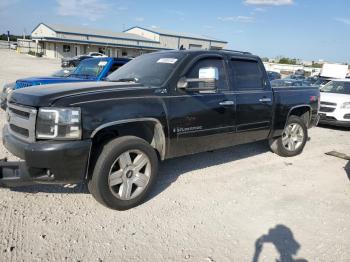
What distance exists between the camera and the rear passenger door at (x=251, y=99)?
17.8ft

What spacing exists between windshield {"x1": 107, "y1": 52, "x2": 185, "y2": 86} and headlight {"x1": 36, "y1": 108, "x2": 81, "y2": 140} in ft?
4.45

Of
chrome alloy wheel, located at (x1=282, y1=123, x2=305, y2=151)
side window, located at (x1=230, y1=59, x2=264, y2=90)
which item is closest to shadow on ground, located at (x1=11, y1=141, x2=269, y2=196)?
chrome alloy wheel, located at (x1=282, y1=123, x2=305, y2=151)

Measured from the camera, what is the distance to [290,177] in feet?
18.5

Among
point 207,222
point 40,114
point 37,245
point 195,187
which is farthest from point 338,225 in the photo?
point 40,114

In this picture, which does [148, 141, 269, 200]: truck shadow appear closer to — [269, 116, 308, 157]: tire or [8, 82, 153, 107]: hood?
[269, 116, 308, 157]: tire

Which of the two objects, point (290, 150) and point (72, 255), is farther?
point (290, 150)

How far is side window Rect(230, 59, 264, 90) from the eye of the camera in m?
5.46

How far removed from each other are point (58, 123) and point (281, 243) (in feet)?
8.67

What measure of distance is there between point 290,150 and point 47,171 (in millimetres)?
4873

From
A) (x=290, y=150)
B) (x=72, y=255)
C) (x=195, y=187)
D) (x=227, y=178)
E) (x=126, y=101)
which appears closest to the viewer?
(x=72, y=255)

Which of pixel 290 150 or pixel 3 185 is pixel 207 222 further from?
pixel 290 150

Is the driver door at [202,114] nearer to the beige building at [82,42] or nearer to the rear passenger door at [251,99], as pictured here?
the rear passenger door at [251,99]

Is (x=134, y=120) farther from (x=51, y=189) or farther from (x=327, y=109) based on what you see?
(x=327, y=109)

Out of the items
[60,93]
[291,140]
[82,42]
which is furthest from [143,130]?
[82,42]
